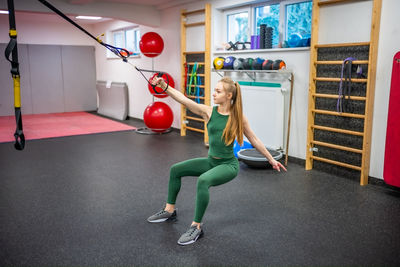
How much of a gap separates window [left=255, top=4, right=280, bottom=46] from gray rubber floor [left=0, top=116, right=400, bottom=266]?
1.89 m

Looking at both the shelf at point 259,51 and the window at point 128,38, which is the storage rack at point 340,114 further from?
the window at point 128,38

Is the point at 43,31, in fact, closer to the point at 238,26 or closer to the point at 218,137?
the point at 238,26

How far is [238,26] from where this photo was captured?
19.1ft

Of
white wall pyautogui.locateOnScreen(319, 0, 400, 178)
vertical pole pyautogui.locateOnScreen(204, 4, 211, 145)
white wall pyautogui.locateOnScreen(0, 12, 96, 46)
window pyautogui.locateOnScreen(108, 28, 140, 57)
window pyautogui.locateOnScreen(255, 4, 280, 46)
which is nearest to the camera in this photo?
white wall pyautogui.locateOnScreen(319, 0, 400, 178)

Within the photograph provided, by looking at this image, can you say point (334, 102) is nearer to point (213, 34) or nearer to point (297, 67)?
point (297, 67)

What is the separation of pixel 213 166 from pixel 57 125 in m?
6.11

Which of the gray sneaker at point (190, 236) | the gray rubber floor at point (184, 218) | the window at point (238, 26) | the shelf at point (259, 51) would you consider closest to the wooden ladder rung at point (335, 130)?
the gray rubber floor at point (184, 218)

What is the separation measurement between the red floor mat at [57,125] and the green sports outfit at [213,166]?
473 centimetres

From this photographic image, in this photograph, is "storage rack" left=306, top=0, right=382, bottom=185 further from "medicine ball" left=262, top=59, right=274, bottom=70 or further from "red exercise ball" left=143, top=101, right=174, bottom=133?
"red exercise ball" left=143, top=101, right=174, bottom=133

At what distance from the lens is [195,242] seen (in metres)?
2.63

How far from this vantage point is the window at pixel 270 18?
16.8 feet

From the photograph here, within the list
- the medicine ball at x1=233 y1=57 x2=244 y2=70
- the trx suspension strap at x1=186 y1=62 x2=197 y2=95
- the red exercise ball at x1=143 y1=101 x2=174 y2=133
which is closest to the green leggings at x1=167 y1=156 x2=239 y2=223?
the medicine ball at x1=233 y1=57 x2=244 y2=70

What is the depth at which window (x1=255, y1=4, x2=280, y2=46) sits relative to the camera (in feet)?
16.8

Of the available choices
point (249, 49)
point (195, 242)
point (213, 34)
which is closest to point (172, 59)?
point (213, 34)
